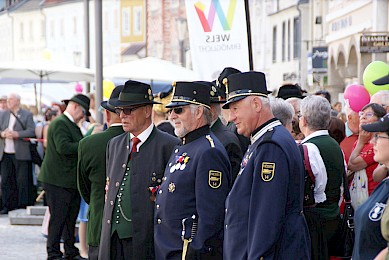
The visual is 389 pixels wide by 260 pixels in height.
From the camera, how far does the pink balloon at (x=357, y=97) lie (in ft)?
29.8

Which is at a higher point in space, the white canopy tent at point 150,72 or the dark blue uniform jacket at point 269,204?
the white canopy tent at point 150,72

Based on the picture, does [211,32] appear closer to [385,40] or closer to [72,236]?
[72,236]

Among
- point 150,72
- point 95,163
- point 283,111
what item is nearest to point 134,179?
point 283,111

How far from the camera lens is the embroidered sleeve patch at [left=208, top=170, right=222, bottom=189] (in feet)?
22.3

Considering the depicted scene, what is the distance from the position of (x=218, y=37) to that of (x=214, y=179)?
424cm

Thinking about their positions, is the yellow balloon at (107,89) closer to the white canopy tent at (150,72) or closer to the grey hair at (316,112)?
the white canopy tent at (150,72)

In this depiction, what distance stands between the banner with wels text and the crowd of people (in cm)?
97

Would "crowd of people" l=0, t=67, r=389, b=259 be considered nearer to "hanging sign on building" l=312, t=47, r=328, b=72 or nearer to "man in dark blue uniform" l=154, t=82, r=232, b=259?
"man in dark blue uniform" l=154, t=82, r=232, b=259

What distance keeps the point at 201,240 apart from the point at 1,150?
11531 millimetres

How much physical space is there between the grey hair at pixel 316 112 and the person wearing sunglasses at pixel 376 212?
196cm

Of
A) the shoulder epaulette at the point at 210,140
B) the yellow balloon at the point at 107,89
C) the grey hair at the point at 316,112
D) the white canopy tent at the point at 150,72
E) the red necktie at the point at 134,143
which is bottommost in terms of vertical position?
the red necktie at the point at 134,143

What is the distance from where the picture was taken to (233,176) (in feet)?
25.7

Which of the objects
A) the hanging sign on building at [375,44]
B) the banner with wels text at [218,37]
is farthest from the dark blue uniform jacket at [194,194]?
the hanging sign on building at [375,44]

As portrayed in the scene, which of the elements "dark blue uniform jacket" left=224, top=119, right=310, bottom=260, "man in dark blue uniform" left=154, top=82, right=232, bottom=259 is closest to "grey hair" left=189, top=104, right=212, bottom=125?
"man in dark blue uniform" left=154, top=82, right=232, bottom=259
